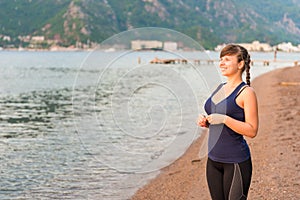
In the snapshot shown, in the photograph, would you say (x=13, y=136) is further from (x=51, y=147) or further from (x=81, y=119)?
(x=81, y=119)

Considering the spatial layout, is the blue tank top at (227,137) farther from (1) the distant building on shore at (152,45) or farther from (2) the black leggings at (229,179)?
(1) the distant building on shore at (152,45)

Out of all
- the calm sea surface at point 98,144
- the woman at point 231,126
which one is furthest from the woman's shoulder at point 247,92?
the calm sea surface at point 98,144

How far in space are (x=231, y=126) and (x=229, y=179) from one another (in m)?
0.67

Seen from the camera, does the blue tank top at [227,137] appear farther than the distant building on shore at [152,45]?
No

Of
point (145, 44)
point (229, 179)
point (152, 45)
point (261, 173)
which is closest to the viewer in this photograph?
point (229, 179)

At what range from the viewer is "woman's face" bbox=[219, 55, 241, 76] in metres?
5.08

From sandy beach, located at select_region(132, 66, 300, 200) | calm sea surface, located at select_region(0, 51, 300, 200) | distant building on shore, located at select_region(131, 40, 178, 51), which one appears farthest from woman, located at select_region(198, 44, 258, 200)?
sandy beach, located at select_region(132, 66, 300, 200)

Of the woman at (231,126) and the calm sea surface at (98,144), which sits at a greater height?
the woman at (231,126)

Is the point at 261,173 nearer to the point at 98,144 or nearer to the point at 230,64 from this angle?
the point at 230,64

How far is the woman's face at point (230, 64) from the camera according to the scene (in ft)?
16.7

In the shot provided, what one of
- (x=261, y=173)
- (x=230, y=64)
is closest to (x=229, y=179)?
(x=230, y=64)

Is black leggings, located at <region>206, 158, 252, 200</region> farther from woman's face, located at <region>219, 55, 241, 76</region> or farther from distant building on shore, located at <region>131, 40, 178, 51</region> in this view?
distant building on shore, located at <region>131, 40, 178, 51</region>

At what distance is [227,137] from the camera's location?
16.7ft

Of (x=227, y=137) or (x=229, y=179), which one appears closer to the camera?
(x=227, y=137)
